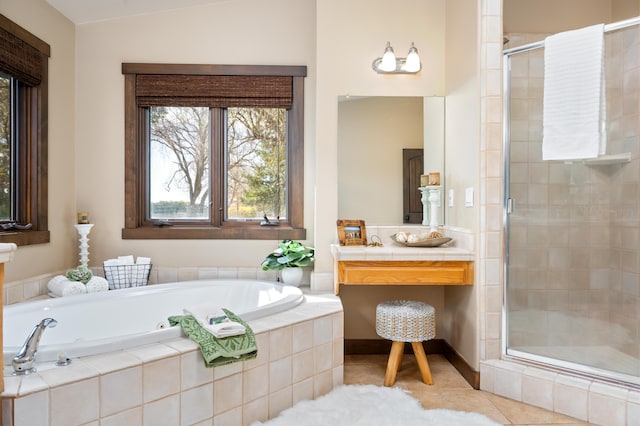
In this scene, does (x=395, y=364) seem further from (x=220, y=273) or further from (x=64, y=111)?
(x=64, y=111)

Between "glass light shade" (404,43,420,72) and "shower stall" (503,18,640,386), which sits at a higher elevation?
"glass light shade" (404,43,420,72)

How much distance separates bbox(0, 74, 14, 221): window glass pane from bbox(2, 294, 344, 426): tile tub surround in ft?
5.43

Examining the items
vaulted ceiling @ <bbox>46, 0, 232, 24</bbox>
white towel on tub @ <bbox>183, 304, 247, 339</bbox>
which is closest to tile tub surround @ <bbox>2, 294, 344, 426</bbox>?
white towel on tub @ <bbox>183, 304, 247, 339</bbox>

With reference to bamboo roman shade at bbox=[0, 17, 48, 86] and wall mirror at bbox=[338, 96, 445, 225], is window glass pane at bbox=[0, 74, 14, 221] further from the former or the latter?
wall mirror at bbox=[338, 96, 445, 225]

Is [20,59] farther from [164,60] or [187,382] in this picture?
[187,382]

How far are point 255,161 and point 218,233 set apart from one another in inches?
23.9

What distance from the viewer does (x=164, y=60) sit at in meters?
3.42

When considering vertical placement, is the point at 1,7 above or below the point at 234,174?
above

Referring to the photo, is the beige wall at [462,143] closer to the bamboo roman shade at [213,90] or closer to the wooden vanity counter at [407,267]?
the wooden vanity counter at [407,267]

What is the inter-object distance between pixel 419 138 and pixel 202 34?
1.75 m

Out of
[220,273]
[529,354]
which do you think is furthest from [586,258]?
[220,273]

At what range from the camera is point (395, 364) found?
269cm

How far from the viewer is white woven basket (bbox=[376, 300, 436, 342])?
265 centimetres

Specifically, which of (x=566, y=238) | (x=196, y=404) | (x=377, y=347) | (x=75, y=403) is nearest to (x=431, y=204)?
(x=566, y=238)
